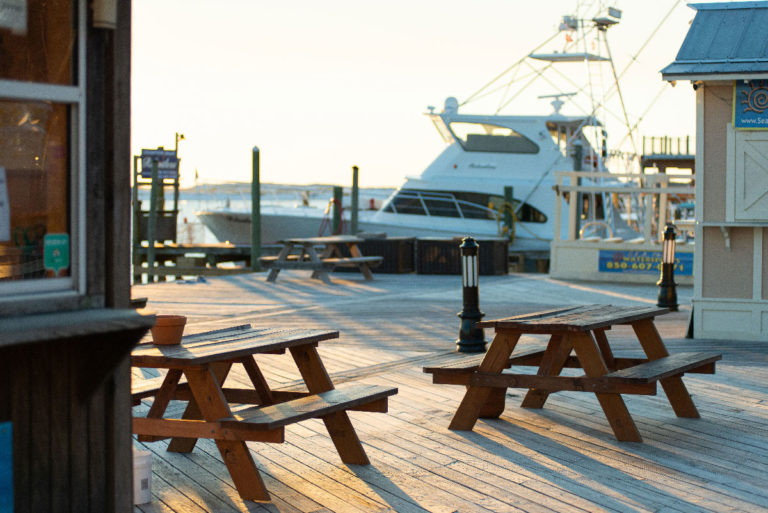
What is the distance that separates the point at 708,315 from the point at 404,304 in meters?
4.35

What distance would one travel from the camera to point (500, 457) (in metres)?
4.81

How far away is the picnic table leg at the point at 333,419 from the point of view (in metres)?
4.61

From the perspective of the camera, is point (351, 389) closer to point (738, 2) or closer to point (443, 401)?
point (443, 401)

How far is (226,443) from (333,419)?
2.44 feet

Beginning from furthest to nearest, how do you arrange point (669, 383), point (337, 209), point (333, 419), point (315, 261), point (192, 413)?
point (337, 209), point (315, 261), point (669, 383), point (192, 413), point (333, 419)

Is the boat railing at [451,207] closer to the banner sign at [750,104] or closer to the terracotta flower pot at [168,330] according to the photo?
the banner sign at [750,104]

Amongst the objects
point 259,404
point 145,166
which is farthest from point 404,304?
point 145,166

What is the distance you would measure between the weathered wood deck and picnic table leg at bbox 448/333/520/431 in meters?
0.09

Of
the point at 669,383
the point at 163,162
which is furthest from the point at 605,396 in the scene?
the point at 163,162

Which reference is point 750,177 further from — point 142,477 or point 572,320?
point 142,477

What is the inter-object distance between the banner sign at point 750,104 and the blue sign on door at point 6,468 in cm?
735

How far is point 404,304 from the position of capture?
12500 millimetres

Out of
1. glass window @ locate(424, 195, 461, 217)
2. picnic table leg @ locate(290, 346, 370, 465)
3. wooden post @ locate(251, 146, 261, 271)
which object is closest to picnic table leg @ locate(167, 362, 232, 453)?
picnic table leg @ locate(290, 346, 370, 465)

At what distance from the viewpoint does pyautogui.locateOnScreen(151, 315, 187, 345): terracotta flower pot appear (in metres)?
4.09
